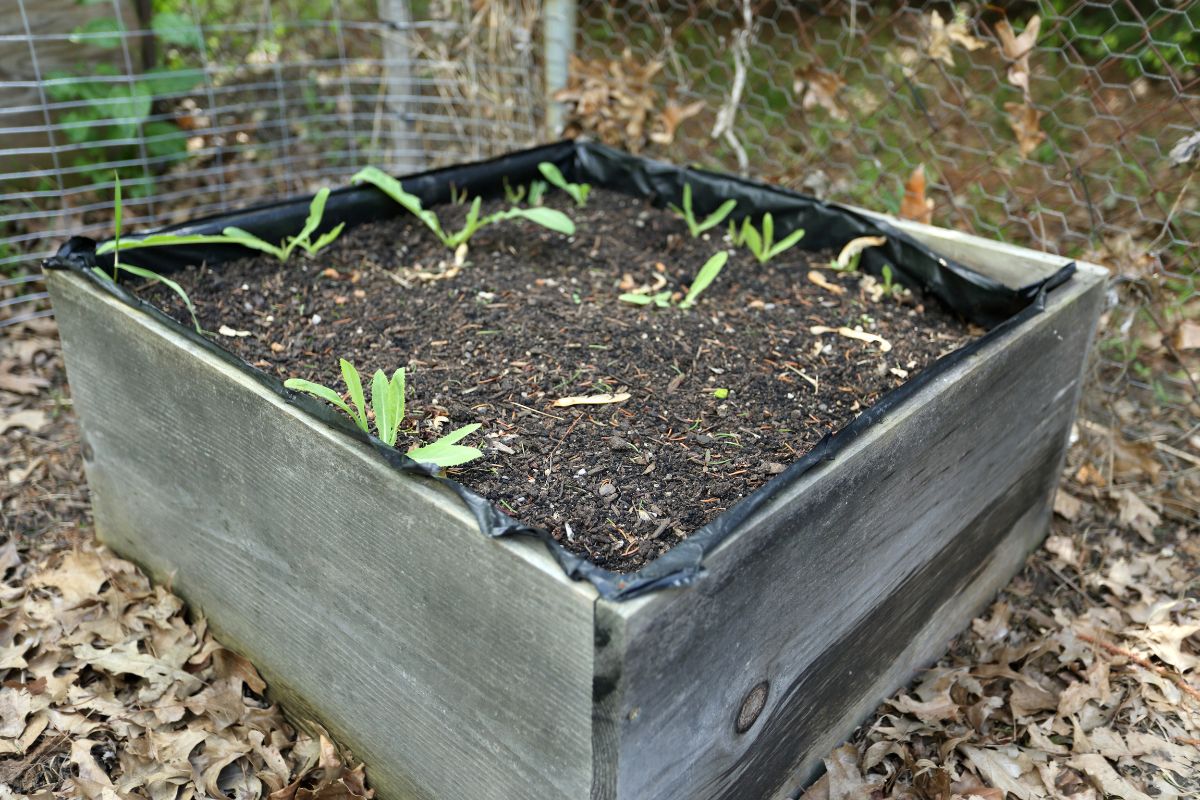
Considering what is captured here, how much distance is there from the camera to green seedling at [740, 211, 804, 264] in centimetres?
226

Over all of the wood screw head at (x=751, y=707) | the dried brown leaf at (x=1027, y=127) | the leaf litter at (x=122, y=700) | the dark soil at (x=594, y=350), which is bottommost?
the leaf litter at (x=122, y=700)

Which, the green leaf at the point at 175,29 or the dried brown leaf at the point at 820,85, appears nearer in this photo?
the dried brown leaf at the point at 820,85

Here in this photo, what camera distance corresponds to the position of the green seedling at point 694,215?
2.36 meters

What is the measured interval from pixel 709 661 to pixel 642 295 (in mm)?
1016

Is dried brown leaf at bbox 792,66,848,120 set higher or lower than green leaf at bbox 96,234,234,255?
higher

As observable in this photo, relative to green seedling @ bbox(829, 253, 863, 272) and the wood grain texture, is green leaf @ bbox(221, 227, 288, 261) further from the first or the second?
green seedling @ bbox(829, 253, 863, 272)

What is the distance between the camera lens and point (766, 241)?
2.26 metres

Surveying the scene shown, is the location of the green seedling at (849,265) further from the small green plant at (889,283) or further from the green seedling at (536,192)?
→ the green seedling at (536,192)

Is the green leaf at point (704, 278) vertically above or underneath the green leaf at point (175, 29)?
underneath

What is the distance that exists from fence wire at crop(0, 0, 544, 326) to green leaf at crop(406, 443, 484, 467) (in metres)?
1.93

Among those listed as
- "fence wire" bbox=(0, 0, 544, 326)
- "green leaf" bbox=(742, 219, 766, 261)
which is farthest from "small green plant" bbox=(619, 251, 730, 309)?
"fence wire" bbox=(0, 0, 544, 326)

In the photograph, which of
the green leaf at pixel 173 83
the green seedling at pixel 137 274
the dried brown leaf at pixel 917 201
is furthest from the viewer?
the green leaf at pixel 173 83

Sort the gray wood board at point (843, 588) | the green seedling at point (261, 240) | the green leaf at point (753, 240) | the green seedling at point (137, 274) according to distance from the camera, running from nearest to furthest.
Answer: the gray wood board at point (843, 588)
the green seedling at point (137, 274)
the green seedling at point (261, 240)
the green leaf at point (753, 240)

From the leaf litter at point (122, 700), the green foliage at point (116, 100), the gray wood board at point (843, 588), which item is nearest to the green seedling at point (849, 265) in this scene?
the gray wood board at point (843, 588)
